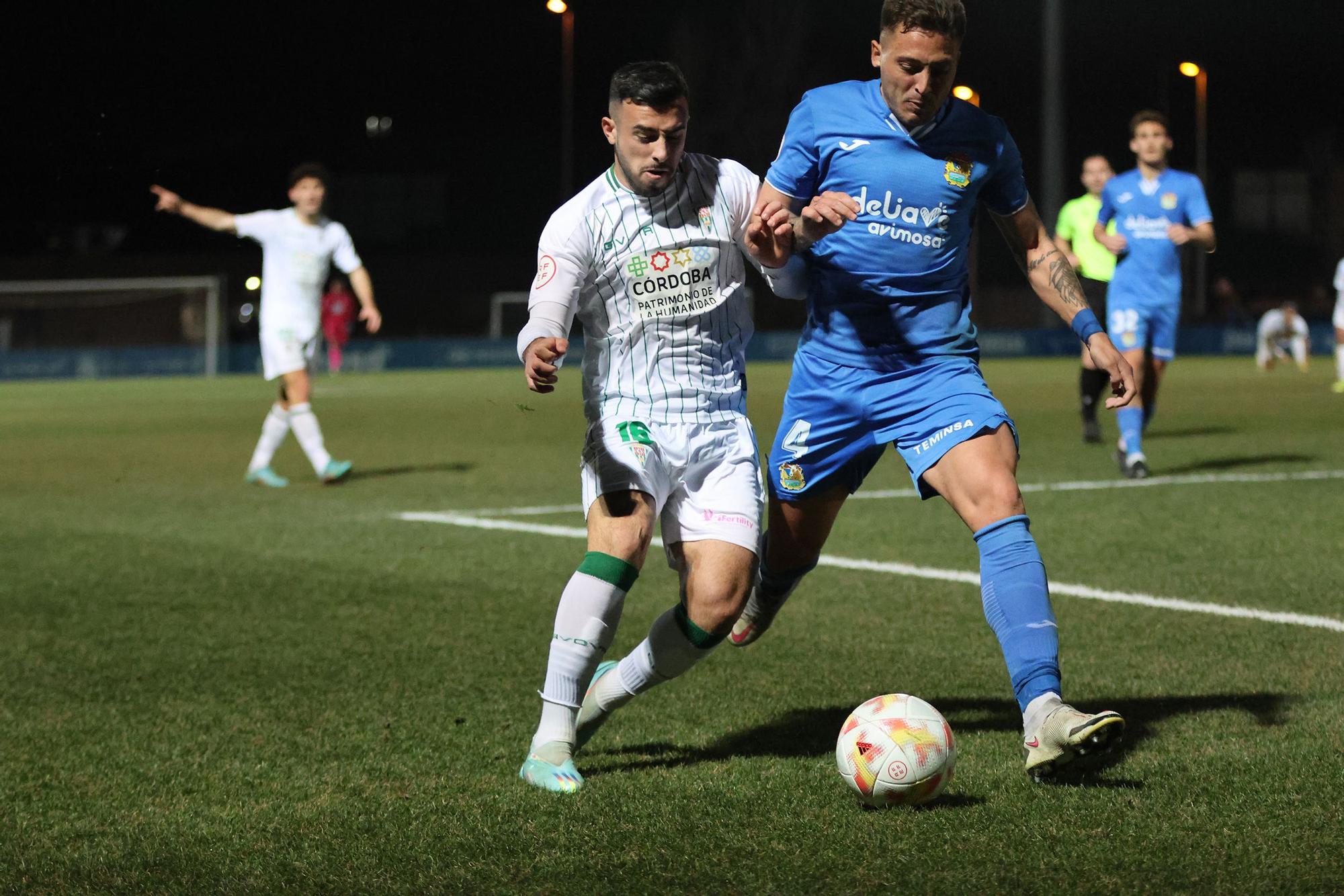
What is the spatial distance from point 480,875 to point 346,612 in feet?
12.3

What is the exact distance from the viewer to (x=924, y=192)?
4867 mm

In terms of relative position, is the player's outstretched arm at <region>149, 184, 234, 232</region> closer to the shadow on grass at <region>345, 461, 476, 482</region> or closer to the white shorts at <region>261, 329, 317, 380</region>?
the white shorts at <region>261, 329, 317, 380</region>

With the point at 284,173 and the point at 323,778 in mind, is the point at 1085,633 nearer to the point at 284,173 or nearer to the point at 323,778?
the point at 323,778

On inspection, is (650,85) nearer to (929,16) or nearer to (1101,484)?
(929,16)

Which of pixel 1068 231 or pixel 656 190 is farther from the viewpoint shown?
pixel 1068 231

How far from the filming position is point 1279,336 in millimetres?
32938

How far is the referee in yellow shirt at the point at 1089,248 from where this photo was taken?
1444 centimetres

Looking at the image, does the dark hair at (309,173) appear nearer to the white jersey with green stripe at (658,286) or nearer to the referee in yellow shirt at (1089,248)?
the referee in yellow shirt at (1089,248)

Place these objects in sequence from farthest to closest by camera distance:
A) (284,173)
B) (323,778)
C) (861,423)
Answer: 1. (284,173)
2. (861,423)
3. (323,778)

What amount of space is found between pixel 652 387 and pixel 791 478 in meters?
0.57

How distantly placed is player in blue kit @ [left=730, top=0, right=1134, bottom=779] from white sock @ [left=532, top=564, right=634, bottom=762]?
752 mm

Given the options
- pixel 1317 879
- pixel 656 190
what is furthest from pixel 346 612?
pixel 1317 879

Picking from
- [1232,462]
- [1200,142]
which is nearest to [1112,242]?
[1232,462]

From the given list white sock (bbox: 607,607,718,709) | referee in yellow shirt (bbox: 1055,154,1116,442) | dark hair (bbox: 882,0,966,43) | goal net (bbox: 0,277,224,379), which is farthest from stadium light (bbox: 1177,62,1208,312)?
white sock (bbox: 607,607,718,709)
